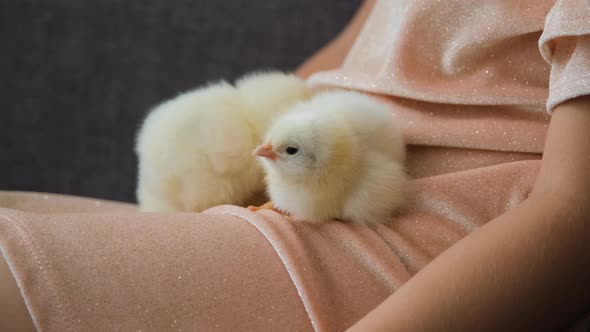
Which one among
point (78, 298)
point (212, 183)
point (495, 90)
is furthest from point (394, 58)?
point (78, 298)

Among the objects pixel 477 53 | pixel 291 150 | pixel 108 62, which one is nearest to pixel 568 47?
pixel 477 53

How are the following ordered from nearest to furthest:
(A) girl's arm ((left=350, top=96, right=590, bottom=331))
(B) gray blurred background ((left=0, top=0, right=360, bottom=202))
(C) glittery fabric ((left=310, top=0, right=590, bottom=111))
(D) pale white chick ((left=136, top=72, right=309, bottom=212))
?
(A) girl's arm ((left=350, top=96, right=590, bottom=331))
(C) glittery fabric ((left=310, top=0, right=590, bottom=111))
(D) pale white chick ((left=136, top=72, right=309, bottom=212))
(B) gray blurred background ((left=0, top=0, right=360, bottom=202))

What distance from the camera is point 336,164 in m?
0.59

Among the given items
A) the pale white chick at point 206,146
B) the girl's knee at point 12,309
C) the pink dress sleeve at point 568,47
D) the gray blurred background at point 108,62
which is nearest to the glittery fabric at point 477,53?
the pink dress sleeve at point 568,47

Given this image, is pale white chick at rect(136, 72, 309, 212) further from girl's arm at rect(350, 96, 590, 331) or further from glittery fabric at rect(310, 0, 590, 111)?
girl's arm at rect(350, 96, 590, 331)

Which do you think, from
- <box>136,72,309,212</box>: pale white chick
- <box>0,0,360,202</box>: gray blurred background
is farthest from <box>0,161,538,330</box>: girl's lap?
<box>0,0,360,202</box>: gray blurred background

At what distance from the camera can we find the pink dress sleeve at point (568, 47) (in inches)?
19.8

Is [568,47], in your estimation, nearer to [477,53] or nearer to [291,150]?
[477,53]

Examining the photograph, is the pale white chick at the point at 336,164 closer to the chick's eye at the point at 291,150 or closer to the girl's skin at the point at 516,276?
the chick's eye at the point at 291,150

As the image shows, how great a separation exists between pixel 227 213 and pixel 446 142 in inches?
7.4

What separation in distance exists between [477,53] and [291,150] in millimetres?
180

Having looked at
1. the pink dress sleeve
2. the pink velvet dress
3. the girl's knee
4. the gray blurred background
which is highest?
the pink dress sleeve

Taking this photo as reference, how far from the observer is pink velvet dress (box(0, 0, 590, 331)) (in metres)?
0.48

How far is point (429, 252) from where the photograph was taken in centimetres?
55
